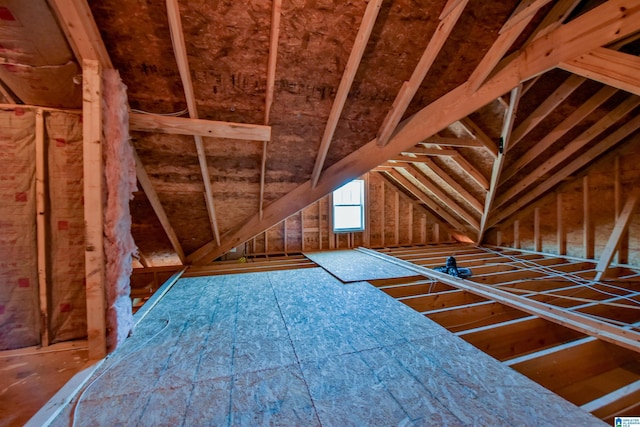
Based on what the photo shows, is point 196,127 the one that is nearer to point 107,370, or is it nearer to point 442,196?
point 107,370

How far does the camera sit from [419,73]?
221cm

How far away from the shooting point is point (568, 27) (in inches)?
72.5

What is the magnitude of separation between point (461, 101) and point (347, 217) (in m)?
3.82

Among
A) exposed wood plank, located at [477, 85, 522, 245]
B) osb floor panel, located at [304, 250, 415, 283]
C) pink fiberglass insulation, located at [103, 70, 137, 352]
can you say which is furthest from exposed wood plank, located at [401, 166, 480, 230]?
pink fiberglass insulation, located at [103, 70, 137, 352]

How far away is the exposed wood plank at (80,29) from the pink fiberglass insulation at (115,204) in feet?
0.44

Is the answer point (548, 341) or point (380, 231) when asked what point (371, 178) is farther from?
point (548, 341)

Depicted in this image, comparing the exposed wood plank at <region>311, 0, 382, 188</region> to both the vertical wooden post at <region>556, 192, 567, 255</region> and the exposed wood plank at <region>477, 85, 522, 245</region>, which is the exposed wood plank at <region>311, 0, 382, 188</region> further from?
the vertical wooden post at <region>556, 192, 567, 255</region>

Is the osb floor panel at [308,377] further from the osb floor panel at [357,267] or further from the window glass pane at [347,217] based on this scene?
the window glass pane at [347,217]

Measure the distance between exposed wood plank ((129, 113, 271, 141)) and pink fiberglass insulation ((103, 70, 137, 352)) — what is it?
0.89 feet

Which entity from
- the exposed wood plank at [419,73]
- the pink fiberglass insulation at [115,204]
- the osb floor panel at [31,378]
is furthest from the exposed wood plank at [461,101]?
the osb floor panel at [31,378]

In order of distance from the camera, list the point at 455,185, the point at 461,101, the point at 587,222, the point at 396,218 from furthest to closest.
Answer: the point at 396,218 < the point at 455,185 < the point at 587,222 < the point at 461,101

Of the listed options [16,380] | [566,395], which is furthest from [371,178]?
[16,380]

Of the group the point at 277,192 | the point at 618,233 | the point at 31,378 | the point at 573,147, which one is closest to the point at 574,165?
the point at 573,147

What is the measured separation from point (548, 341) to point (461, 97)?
2.41 m
